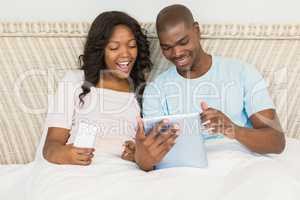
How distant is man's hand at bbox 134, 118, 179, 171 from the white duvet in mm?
40

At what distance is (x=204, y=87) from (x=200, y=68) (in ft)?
0.23

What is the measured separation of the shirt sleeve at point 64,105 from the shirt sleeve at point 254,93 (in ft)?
1.92

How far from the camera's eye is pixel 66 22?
1714mm

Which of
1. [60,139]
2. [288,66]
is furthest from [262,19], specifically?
[60,139]

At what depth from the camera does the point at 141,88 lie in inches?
64.6

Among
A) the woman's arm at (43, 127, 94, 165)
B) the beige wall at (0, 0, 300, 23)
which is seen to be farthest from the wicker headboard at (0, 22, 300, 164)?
the woman's arm at (43, 127, 94, 165)

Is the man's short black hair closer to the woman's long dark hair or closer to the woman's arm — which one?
the woman's long dark hair

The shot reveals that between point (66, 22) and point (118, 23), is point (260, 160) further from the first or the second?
point (66, 22)

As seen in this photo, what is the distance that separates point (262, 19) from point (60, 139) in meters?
0.88

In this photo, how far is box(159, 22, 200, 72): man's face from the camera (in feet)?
4.74

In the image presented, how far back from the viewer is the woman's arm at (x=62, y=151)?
1339 millimetres

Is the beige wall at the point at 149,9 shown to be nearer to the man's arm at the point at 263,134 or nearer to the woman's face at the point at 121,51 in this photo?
the woman's face at the point at 121,51

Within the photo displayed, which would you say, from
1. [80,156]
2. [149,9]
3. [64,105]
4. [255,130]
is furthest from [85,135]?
[149,9]

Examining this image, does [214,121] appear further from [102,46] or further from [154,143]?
[102,46]
